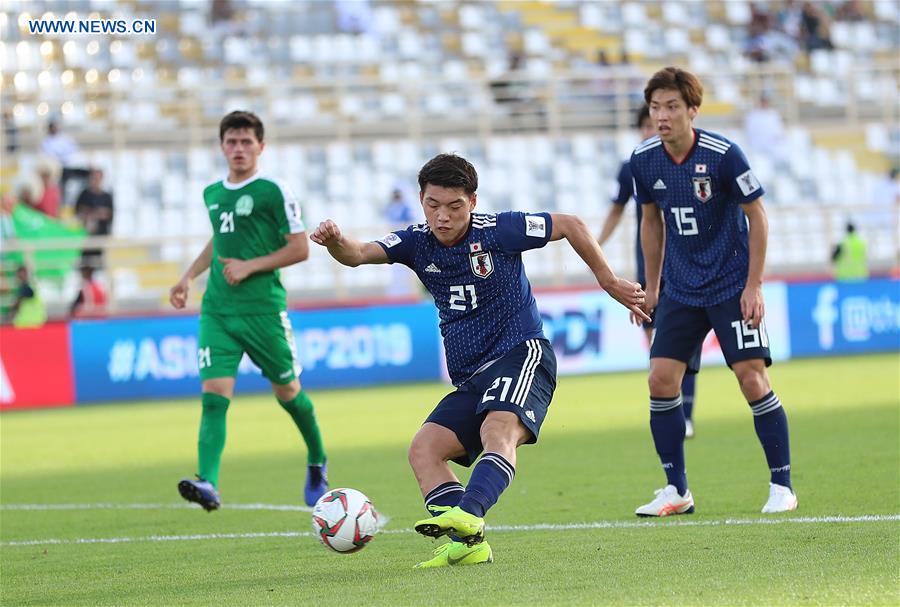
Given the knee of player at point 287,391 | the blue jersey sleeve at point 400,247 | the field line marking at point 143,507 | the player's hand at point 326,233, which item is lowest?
the field line marking at point 143,507

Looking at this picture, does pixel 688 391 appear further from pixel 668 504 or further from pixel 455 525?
pixel 455 525

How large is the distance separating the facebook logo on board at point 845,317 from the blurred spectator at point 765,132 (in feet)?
22.2

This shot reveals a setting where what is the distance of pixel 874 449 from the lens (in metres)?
9.96

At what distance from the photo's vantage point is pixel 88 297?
20.5 metres

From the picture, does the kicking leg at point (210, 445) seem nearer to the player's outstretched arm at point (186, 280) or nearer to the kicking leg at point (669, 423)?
the player's outstretched arm at point (186, 280)

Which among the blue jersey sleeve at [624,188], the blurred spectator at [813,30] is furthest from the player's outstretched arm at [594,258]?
the blurred spectator at [813,30]

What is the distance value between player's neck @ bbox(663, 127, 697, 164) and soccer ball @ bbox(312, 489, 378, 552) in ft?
8.65

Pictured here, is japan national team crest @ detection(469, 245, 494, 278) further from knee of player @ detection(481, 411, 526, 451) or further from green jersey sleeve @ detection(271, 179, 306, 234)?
green jersey sleeve @ detection(271, 179, 306, 234)

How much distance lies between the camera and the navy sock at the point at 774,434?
7.52 meters

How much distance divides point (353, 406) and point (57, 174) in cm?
874

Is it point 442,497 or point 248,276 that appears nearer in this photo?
point 442,497

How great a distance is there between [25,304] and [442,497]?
14.5m

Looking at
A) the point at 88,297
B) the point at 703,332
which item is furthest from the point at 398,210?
the point at 703,332

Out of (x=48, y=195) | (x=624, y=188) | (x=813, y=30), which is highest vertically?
(x=813, y=30)
